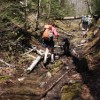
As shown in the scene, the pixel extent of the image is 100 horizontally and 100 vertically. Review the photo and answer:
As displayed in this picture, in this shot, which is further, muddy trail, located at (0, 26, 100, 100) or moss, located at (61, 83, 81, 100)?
muddy trail, located at (0, 26, 100, 100)

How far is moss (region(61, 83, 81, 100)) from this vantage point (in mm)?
8515

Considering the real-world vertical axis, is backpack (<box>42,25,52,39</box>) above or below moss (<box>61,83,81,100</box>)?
above

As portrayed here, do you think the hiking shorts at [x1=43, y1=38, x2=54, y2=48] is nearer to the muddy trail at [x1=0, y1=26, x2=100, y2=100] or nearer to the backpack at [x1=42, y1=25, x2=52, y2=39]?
the backpack at [x1=42, y1=25, x2=52, y2=39]

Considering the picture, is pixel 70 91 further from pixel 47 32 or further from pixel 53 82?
pixel 47 32

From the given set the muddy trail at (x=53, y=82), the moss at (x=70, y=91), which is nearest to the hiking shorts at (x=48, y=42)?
the muddy trail at (x=53, y=82)

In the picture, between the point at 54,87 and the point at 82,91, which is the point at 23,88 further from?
the point at 82,91

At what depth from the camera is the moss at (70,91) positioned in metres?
8.51

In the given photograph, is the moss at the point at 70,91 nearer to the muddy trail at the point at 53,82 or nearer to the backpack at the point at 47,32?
the muddy trail at the point at 53,82

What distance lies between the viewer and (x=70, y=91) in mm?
8922

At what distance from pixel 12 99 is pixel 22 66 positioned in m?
4.22

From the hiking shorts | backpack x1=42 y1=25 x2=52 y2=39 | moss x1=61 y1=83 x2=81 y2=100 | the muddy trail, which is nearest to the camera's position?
moss x1=61 y1=83 x2=81 y2=100

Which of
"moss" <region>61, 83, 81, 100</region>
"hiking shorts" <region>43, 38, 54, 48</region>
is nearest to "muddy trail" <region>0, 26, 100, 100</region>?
"moss" <region>61, 83, 81, 100</region>

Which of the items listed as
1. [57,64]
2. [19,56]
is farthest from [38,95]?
[19,56]

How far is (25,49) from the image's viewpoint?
15281 millimetres
